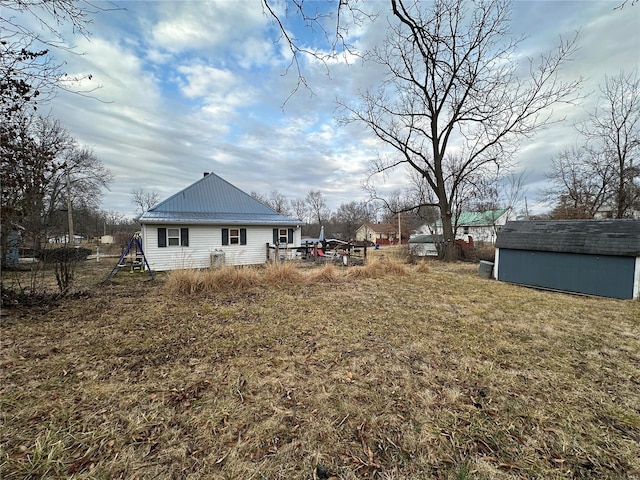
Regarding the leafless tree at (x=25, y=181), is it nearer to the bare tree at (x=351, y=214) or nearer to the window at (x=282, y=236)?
the window at (x=282, y=236)

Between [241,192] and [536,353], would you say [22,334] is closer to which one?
[536,353]

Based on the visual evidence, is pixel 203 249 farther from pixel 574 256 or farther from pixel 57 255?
pixel 574 256

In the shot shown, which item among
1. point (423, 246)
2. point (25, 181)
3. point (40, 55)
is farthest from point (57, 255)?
point (423, 246)

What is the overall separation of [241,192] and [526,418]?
51.2 ft

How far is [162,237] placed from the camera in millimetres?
11820

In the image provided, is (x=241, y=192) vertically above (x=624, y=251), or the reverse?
(x=241, y=192)

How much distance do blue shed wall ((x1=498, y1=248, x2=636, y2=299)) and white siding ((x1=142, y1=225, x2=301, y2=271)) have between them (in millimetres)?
11426

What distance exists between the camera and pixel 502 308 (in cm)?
576

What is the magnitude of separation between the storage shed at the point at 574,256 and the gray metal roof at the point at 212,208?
34.7 feet

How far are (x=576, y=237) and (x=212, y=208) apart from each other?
596 inches

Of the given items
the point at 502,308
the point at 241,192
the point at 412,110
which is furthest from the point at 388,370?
the point at 412,110

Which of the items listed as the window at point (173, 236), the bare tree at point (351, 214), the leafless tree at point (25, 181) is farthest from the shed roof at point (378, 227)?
the leafless tree at point (25, 181)

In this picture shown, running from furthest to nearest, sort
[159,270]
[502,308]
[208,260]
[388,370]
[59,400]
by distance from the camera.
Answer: [208,260] → [159,270] → [502,308] → [388,370] → [59,400]

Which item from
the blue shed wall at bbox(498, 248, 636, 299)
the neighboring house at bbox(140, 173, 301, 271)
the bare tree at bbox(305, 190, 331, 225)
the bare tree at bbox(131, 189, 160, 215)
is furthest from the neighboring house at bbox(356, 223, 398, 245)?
the bare tree at bbox(131, 189, 160, 215)
